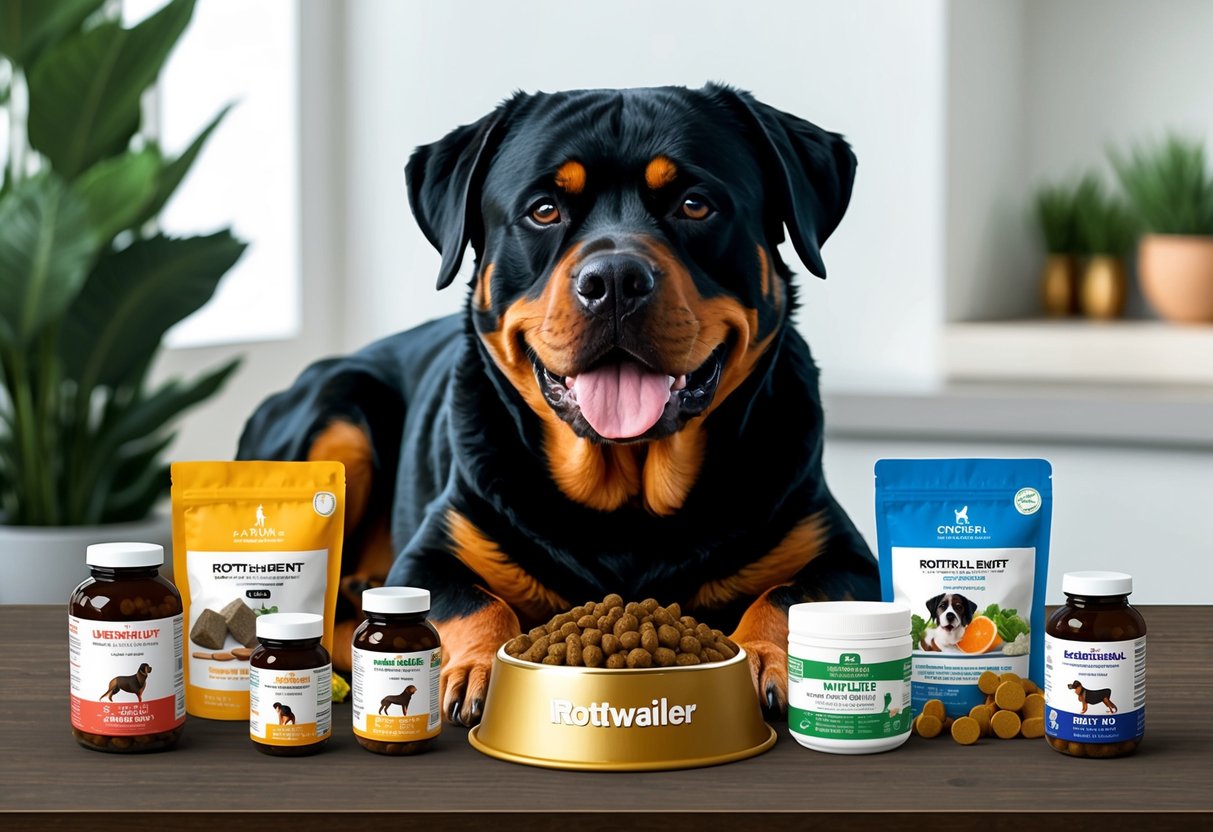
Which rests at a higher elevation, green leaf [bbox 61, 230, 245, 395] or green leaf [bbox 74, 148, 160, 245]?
green leaf [bbox 74, 148, 160, 245]

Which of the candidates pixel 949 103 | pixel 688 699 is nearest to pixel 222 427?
pixel 949 103

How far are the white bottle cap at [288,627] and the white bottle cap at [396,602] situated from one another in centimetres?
4

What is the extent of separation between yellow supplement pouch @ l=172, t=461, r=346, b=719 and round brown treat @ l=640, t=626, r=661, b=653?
0.25 metres

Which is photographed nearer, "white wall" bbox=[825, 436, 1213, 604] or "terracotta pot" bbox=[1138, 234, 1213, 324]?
"white wall" bbox=[825, 436, 1213, 604]

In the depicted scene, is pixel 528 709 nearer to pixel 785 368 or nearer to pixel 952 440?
pixel 785 368

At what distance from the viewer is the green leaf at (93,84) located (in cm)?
243

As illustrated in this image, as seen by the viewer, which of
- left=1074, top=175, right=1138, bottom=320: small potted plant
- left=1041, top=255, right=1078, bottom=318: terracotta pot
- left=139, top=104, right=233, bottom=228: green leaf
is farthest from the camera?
left=1041, top=255, right=1078, bottom=318: terracotta pot

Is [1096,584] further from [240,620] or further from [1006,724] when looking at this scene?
[240,620]

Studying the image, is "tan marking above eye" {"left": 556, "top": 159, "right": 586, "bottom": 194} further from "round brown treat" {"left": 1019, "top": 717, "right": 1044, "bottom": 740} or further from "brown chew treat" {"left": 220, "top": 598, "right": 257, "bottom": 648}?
"round brown treat" {"left": 1019, "top": 717, "right": 1044, "bottom": 740}

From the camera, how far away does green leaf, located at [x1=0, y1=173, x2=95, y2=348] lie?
232 centimetres

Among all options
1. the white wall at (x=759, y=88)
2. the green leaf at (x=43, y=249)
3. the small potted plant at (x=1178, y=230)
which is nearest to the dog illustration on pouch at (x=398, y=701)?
the green leaf at (x=43, y=249)

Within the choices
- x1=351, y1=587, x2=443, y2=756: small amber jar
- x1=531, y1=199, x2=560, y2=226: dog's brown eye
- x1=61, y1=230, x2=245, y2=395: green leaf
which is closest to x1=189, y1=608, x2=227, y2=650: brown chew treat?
x1=351, y1=587, x2=443, y2=756: small amber jar

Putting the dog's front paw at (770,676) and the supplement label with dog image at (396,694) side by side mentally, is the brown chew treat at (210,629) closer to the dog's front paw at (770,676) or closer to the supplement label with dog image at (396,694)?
the supplement label with dog image at (396,694)

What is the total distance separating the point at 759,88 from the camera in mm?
3420
